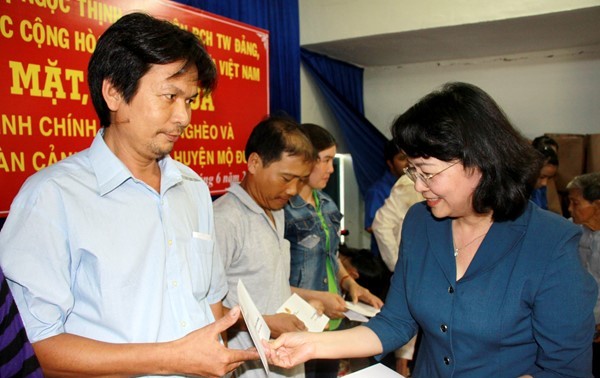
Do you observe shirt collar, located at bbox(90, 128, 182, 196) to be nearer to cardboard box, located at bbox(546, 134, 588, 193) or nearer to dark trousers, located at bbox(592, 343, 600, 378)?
dark trousers, located at bbox(592, 343, 600, 378)

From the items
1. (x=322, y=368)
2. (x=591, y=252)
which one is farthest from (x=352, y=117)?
(x=322, y=368)

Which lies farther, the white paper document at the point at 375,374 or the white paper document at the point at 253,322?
the white paper document at the point at 375,374

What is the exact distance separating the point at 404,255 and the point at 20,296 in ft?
3.20

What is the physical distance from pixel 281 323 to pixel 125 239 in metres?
0.76

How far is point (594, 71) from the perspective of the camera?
437 cm

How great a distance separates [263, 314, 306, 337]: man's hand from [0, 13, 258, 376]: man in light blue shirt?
43cm

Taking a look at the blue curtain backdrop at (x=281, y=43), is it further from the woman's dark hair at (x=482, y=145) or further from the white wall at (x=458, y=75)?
the woman's dark hair at (x=482, y=145)

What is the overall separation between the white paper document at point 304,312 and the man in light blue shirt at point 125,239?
0.54 m

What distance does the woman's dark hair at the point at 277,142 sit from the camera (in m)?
1.82

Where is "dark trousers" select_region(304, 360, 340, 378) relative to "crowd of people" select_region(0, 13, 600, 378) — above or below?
below

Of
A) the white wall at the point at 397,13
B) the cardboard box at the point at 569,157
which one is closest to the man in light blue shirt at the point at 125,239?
the white wall at the point at 397,13

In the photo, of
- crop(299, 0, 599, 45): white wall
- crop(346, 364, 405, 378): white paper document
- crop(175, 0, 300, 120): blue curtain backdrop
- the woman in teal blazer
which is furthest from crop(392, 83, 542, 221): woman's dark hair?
crop(299, 0, 599, 45): white wall

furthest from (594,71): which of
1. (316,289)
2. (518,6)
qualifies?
(316,289)

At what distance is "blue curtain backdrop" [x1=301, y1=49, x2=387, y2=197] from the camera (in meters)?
4.47
